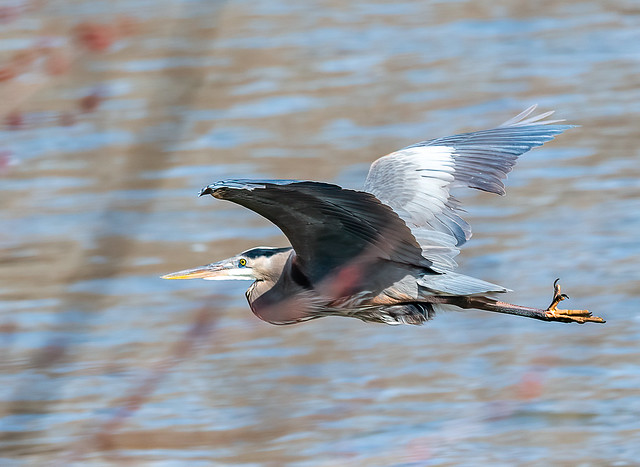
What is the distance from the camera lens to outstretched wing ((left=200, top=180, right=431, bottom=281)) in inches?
153

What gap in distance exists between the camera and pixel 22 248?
30.9ft

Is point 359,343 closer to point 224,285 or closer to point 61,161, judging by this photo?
point 224,285

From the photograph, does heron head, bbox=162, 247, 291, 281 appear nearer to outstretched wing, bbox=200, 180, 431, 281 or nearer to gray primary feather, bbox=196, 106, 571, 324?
gray primary feather, bbox=196, 106, 571, 324

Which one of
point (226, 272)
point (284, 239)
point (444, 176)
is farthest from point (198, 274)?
point (284, 239)

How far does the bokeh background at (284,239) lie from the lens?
6.14 m

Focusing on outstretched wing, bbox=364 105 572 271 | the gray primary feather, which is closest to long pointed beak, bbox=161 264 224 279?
the gray primary feather

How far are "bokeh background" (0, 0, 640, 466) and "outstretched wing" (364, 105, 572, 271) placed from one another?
0.63 metres

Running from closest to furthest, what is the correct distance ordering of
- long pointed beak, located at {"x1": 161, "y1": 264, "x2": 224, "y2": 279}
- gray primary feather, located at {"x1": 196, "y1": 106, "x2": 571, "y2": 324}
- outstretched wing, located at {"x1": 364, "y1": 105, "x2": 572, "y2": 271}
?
gray primary feather, located at {"x1": 196, "y1": 106, "x2": 571, "y2": 324}, outstretched wing, located at {"x1": 364, "y1": 105, "x2": 572, "y2": 271}, long pointed beak, located at {"x1": 161, "y1": 264, "x2": 224, "y2": 279}

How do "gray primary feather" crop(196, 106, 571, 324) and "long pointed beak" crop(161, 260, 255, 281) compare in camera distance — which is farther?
"long pointed beak" crop(161, 260, 255, 281)

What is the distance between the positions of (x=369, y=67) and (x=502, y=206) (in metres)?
3.83

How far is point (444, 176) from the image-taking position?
564cm

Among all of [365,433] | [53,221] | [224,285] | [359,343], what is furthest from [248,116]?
[365,433]

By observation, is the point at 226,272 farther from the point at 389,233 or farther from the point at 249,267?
the point at 389,233

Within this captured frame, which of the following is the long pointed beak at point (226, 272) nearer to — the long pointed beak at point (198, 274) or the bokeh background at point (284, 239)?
the long pointed beak at point (198, 274)
